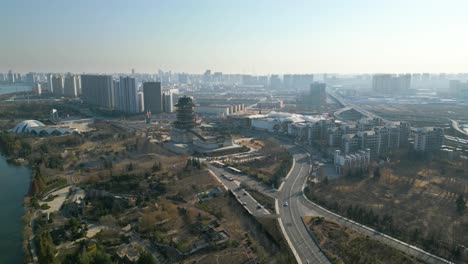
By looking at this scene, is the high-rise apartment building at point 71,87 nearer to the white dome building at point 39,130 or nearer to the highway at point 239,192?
the white dome building at point 39,130

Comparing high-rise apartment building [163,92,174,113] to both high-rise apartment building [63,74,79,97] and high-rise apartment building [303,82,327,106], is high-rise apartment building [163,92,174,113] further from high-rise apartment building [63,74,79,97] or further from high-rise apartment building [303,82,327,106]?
high-rise apartment building [63,74,79,97]

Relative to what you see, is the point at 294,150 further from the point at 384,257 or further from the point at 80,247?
the point at 80,247

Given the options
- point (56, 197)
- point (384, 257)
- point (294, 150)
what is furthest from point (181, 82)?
point (384, 257)

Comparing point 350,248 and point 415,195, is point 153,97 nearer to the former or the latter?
point 415,195

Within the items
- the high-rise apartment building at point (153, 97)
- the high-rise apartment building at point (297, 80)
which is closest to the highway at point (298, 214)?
the high-rise apartment building at point (153, 97)

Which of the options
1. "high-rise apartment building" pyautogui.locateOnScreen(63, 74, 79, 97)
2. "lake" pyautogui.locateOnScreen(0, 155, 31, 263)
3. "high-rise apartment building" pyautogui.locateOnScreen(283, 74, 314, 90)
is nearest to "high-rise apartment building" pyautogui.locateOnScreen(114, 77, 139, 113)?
"high-rise apartment building" pyautogui.locateOnScreen(63, 74, 79, 97)

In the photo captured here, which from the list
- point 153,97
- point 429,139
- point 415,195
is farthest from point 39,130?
point 429,139
